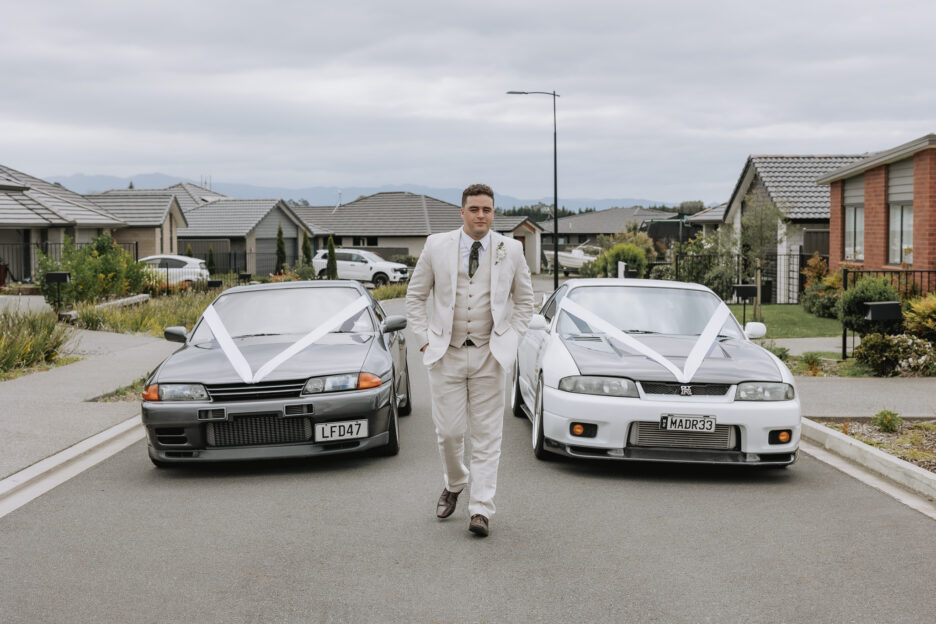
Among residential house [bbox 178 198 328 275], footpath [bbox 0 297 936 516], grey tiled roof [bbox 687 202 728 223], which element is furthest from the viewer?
residential house [bbox 178 198 328 275]

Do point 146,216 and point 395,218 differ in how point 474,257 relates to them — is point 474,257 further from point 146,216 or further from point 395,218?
point 395,218

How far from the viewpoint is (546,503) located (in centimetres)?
639

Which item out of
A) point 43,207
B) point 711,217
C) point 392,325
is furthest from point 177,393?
point 711,217

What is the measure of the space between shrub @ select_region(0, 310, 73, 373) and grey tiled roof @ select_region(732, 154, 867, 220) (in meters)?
20.6

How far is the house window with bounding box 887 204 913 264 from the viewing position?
69.6 feet

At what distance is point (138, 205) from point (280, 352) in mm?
47804

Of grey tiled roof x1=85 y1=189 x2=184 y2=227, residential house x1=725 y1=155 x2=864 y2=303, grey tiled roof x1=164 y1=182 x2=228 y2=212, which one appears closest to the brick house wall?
residential house x1=725 y1=155 x2=864 y2=303

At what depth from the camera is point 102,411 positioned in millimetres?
10094

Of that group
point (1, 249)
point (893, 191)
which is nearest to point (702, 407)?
point (893, 191)

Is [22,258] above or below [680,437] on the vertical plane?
above

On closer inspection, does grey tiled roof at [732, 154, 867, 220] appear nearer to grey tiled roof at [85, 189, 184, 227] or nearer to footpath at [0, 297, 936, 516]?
footpath at [0, 297, 936, 516]

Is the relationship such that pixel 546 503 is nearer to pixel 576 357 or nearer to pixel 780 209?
pixel 576 357

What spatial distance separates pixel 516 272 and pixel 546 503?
1581 mm

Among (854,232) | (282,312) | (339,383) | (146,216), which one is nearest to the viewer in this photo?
(339,383)
